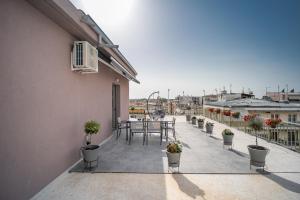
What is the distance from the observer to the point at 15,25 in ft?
6.97

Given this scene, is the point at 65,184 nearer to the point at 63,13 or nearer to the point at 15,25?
the point at 15,25

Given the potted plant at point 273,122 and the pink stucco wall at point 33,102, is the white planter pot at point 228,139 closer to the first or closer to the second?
the potted plant at point 273,122

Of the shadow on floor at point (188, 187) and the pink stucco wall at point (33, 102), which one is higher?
the pink stucco wall at point (33, 102)

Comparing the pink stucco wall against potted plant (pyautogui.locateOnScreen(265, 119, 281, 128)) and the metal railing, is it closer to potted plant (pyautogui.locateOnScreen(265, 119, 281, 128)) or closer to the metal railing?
potted plant (pyautogui.locateOnScreen(265, 119, 281, 128))

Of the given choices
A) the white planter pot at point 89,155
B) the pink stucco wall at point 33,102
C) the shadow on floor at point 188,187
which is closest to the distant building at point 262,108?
the shadow on floor at point 188,187

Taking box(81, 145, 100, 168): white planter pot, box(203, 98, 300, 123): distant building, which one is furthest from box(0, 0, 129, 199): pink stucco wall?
box(203, 98, 300, 123): distant building

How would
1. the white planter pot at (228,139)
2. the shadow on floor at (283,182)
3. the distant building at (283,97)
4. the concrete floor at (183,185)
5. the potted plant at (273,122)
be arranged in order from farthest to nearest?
the distant building at (283,97), the white planter pot at (228,139), the potted plant at (273,122), the shadow on floor at (283,182), the concrete floor at (183,185)

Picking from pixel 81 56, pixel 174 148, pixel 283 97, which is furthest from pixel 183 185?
pixel 283 97

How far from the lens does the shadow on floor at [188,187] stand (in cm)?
257

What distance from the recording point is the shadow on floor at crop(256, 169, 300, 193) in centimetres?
274

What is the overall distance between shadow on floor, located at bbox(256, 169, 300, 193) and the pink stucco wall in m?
3.97

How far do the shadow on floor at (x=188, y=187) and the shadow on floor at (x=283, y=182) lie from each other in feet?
4.82

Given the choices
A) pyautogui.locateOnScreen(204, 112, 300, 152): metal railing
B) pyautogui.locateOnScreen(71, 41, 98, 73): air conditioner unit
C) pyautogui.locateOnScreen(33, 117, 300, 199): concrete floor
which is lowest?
pyautogui.locateOnScreen(33, 117, 300, 199): concrete floor

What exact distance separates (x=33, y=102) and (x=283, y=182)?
4.37 meters
